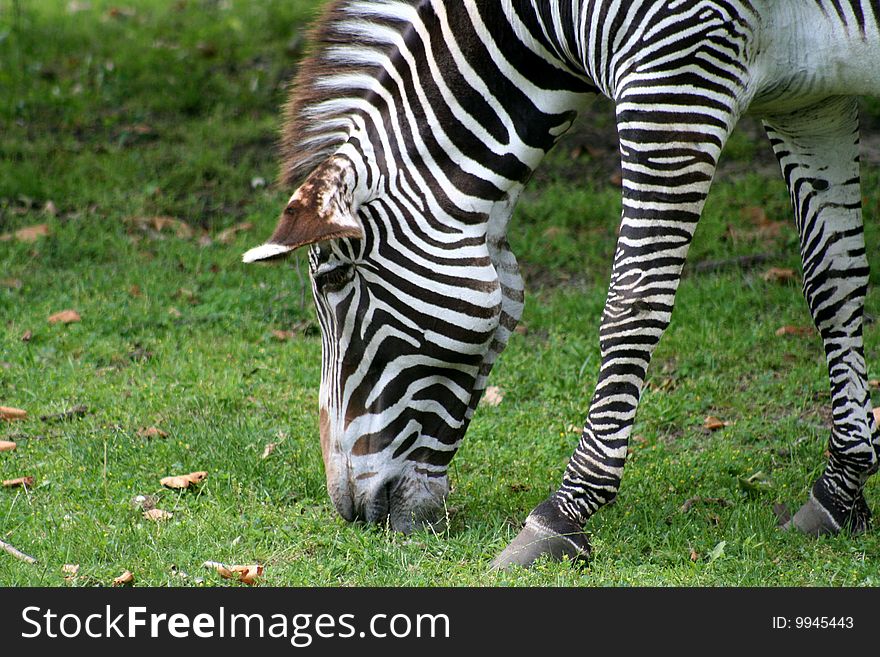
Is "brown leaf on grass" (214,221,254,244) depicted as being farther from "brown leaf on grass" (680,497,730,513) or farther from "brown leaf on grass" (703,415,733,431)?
"brown leaf on grass" (680,497,730,513)

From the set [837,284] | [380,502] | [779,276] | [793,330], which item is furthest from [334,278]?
[779,276]

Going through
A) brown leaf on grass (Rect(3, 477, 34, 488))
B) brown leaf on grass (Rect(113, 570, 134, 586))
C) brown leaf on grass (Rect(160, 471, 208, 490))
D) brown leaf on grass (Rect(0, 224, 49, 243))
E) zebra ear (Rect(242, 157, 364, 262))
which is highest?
zebra ear (Rect(242, 157, 364, 262))

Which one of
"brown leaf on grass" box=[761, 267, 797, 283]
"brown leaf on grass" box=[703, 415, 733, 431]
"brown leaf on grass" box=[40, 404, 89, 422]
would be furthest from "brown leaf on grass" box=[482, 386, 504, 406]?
"brown leaf on grass" box=[761, 267, 797, 283]

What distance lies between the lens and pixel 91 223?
9.08 meters

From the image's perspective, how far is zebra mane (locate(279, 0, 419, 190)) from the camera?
4.67m

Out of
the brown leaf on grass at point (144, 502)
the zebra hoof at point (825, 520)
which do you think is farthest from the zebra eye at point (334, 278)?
the zebra hoof at point (825, 520)

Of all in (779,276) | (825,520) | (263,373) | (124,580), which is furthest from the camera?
(779,276)

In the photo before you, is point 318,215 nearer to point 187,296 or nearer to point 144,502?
point 144,502

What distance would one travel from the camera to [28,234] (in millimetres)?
8797

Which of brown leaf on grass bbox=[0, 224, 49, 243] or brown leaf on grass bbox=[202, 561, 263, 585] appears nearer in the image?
brown leaf on grass bbox=[202, 561, 263, 585]

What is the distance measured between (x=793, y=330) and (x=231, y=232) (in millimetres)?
4481

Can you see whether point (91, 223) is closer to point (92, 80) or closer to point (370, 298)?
point (92, 80)

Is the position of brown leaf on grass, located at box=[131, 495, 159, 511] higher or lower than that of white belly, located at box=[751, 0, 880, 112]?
lower
